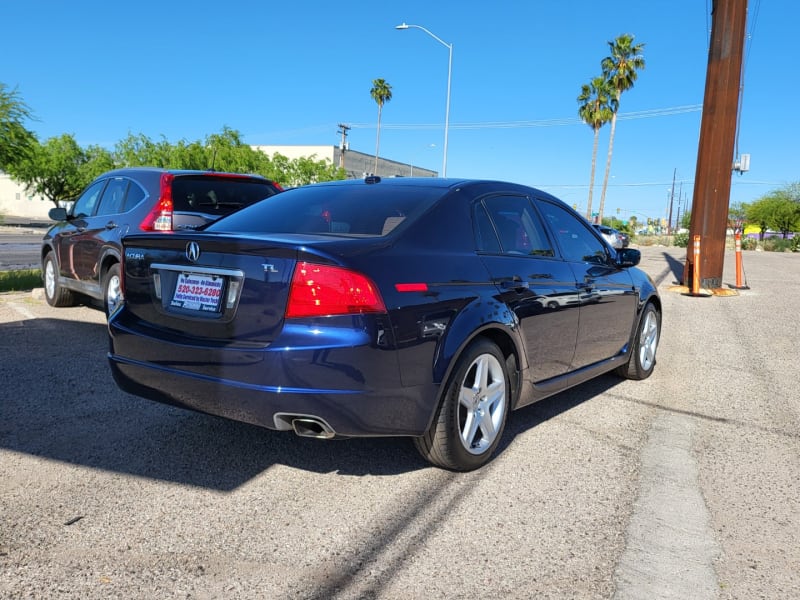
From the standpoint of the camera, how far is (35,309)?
30.4 feet

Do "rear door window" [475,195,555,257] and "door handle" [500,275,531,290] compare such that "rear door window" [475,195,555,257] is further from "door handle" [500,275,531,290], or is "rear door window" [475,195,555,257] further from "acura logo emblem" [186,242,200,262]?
"acura logo emblem" [186,242,200,262]

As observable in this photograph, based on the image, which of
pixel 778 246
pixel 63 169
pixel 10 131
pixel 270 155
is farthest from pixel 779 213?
pixel 10 131

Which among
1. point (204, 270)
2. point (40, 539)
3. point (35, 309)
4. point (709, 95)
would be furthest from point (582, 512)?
point (709, 95)

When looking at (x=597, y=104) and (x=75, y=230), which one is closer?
(x=75, y=230)

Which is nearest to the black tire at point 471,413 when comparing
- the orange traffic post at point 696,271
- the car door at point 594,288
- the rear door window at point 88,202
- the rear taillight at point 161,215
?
the car door at point 594,288

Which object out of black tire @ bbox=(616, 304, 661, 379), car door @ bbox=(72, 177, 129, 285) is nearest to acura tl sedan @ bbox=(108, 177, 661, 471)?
black tire @ bbox=(616, 304, 661, 379)

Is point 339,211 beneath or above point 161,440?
above

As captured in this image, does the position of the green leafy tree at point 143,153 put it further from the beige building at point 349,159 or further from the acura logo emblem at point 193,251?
the acura logo emblem at point 193,251

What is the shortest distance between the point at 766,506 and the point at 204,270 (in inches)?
120

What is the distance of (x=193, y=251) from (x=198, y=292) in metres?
0.20

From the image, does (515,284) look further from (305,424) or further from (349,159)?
(349,159)

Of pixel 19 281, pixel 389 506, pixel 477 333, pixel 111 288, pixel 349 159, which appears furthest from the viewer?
pixel 349 159

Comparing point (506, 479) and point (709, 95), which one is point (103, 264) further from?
point (709, 95)

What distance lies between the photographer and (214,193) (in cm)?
753
